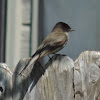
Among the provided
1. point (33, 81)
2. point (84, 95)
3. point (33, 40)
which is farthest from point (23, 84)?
point (33, 40)

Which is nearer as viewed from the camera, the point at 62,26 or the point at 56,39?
the point at 56,39

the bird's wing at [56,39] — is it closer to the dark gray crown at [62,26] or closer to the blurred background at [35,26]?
the dark gray crown at [62,26]

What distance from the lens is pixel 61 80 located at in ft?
9.71

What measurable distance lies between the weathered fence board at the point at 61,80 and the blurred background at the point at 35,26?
2.24 m

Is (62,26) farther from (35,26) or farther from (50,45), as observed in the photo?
(35,26)

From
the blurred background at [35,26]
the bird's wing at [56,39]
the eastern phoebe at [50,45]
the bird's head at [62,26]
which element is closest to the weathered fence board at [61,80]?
the eastern phoebe at [50,45]

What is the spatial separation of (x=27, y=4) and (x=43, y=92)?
247 centimetres

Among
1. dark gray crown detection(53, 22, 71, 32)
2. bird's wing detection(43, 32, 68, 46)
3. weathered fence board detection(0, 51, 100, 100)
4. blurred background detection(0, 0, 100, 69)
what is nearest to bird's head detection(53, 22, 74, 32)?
dark gray crown detection(53, 22, 71, 32)

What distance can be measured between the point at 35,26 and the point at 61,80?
2350 millimetres

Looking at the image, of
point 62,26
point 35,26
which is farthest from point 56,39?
point 35,26

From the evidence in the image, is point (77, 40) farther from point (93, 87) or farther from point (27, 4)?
point (93, 87)

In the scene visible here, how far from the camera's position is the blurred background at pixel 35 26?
17.3ft

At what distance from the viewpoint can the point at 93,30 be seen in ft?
17.8

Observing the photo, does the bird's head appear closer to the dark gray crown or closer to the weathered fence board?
the dark gray crown
